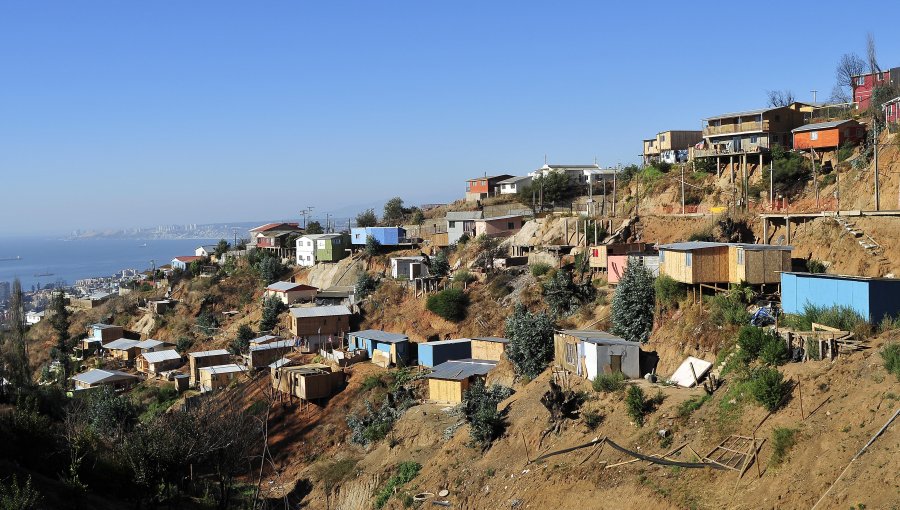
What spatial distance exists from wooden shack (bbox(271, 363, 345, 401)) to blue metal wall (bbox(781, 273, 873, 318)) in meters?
18.3

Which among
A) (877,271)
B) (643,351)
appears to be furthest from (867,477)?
(877,271)

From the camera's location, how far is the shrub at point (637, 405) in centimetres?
1848

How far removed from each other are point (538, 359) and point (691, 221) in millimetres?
12699

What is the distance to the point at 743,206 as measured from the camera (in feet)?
115

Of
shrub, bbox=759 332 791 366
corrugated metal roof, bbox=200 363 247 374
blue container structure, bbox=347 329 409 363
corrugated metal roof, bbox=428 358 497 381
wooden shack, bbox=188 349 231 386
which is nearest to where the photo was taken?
shrub, bbox=759 332 791 366

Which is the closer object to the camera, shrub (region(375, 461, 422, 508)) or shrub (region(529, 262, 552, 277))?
shrub (region(375, 461, 422, 508))

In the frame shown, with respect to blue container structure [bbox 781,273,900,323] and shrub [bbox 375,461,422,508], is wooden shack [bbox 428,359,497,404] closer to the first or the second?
shrub [bbox 375,461,422,508]

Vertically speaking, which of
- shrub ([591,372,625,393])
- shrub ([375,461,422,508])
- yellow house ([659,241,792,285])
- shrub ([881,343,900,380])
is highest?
yellow house ([659,241,792,285])

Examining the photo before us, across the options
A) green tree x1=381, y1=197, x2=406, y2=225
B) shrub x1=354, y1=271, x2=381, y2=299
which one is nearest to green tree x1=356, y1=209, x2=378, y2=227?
green tree x1=381, y1=197, x2=406, y2=225

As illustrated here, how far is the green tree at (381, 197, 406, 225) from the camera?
6431cm

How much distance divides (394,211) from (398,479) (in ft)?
142

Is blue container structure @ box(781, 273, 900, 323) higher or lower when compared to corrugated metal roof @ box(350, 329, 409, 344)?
higher

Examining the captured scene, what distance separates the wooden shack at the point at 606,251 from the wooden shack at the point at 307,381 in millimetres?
11443

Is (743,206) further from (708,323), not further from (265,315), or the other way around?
(265,315)
